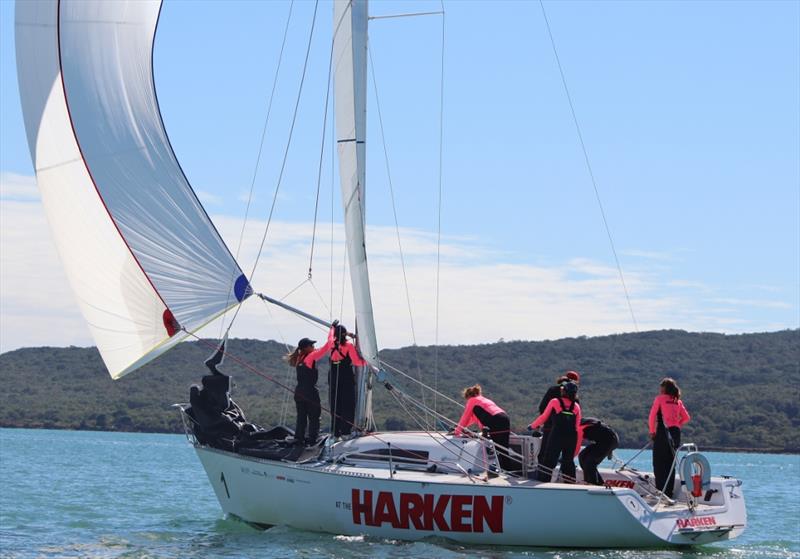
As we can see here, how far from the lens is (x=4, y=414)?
92.6 meters

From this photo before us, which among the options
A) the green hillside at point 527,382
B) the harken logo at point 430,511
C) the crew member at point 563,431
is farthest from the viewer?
the green hillside at point 527,382

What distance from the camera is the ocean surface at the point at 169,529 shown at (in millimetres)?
14070

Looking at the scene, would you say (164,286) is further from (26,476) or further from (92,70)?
(26,476)

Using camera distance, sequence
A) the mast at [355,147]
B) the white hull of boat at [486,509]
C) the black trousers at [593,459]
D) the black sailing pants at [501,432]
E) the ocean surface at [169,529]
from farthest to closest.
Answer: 1. the mast at [355,147]
2. the black sailing pants at [501,432]
3. the black trousers at [593,459]
4. the ocean surface at [169,529]
5. the white hull of boat at [486,509]

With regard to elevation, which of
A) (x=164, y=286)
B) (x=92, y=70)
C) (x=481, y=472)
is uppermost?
(x=92, y=70)

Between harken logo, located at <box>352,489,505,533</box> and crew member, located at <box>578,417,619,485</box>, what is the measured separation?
146 cm

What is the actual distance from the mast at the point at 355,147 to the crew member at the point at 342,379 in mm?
131

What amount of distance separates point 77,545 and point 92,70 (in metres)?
5.83

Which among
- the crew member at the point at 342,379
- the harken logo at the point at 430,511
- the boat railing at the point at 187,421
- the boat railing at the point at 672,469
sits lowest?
the harken logo at the point at 430,511

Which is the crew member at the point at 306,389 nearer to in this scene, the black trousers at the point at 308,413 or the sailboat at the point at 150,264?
the black trousers at the point at 308,413

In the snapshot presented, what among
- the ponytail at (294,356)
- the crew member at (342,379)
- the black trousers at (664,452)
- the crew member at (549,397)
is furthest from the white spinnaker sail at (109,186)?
the black trousers at (664,452)

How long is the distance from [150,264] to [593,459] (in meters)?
5.84

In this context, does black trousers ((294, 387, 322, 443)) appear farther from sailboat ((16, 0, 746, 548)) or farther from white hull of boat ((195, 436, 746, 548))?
white hull of boat ((195, 436, 746, 548))

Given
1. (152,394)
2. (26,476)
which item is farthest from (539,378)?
(26,476)
